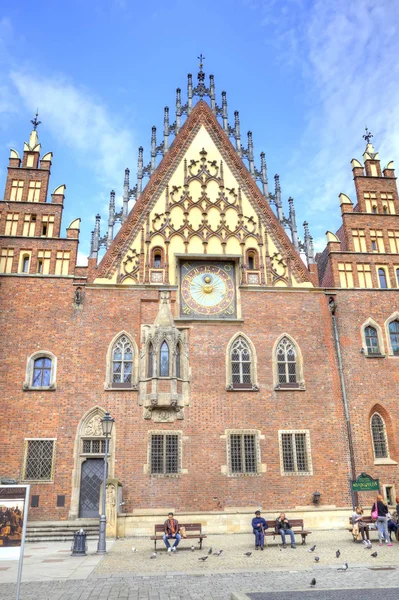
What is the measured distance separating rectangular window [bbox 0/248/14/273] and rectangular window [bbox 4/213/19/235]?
2.92 ft

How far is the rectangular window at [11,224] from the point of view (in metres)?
22.4

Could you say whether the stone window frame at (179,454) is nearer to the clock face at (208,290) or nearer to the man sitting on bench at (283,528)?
the clock face at (208,290)

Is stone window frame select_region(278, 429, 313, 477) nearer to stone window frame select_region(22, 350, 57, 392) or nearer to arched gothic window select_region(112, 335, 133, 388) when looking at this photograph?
arched gothic window select_region(112, 335, 133, 388)

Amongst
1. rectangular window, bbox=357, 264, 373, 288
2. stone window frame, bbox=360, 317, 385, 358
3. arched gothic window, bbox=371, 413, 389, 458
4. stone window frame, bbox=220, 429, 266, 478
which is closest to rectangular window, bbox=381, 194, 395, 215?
rectangular window, bbox=357, 264, 373, 288

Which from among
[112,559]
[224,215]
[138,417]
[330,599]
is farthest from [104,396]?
[330,599]

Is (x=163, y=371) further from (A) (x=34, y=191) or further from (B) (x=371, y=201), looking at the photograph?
(B) (x=371, y=201)

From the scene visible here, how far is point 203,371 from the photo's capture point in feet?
69.2

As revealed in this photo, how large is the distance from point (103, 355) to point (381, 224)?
1505cm

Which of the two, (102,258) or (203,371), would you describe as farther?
(102,258)

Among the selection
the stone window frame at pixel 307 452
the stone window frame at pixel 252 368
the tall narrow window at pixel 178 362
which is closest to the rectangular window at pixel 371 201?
the stone window frame at pixel 252 368

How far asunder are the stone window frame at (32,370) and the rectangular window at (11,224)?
592cm

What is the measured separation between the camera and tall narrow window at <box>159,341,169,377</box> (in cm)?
2042

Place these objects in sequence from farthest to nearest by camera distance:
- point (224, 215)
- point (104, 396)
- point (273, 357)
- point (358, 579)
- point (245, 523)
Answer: point (224, 215), point (273, 357), point (104, 396), point (245, 523), point (358, 579)

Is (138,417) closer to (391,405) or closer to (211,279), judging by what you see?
(211,279)
